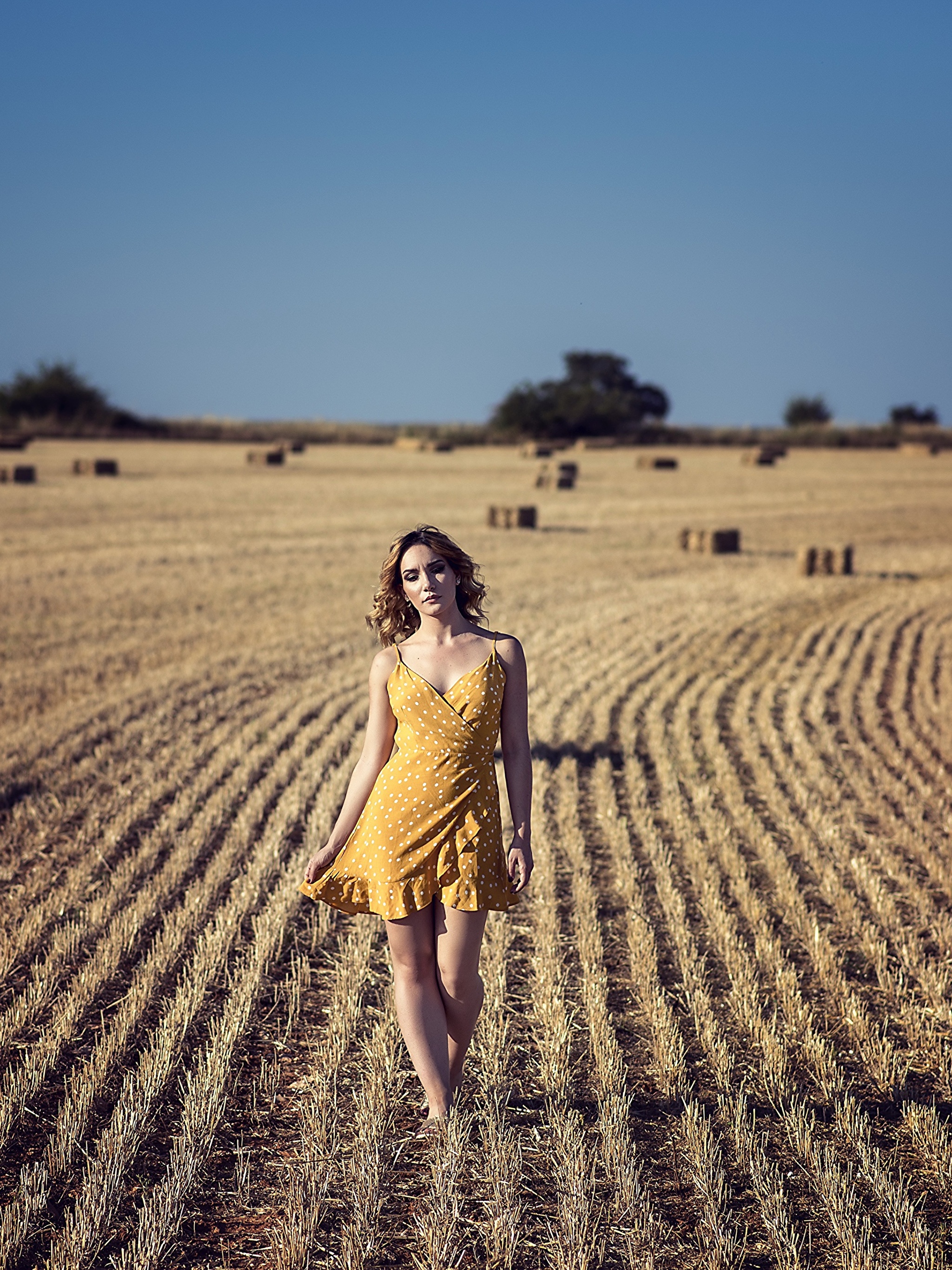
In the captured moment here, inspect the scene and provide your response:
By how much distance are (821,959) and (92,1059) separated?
10.3 feet

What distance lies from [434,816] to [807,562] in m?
15.8

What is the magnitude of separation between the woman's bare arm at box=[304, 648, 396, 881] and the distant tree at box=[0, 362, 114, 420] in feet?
183

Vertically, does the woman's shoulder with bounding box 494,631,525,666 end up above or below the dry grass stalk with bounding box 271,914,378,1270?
above

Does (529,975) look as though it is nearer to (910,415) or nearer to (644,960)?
(644,960)

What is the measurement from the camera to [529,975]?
554cm

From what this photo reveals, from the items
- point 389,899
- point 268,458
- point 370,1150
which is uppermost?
point 268,458

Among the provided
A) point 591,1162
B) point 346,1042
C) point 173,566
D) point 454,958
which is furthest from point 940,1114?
point 173,566

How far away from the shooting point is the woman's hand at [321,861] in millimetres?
4012

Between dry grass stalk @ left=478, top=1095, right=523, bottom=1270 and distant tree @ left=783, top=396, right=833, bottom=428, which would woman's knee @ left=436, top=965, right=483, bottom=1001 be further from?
distant tree @ left=783, top=396, right=833, bottom=428

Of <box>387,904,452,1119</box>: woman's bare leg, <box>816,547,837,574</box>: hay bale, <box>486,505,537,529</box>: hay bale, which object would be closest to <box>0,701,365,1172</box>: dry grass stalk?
<box>387,904,452,1119</box>: woman's bare leg

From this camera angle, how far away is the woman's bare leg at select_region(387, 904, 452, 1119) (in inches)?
155

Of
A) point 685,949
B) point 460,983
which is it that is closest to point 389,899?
point 460,983

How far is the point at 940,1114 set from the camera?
4.35m

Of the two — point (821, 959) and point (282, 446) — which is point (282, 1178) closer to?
point (821, 959)
